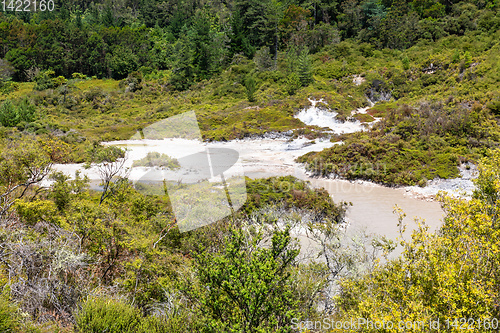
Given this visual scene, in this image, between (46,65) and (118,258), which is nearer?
(118,258)

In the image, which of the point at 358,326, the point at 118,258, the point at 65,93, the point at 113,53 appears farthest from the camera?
the point at 113,53

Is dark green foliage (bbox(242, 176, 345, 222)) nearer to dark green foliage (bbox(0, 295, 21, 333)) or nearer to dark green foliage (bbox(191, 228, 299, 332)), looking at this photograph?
dark green foliage (bbox(191, 228, 299, 332))

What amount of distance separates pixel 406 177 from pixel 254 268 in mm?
17947

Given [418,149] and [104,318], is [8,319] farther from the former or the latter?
[418,149]

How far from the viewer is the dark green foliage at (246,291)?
16.4 feet

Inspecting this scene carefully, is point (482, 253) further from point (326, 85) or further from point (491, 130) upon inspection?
point (326, 85)

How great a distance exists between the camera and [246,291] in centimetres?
491

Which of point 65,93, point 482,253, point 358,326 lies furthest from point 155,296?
point 65,93

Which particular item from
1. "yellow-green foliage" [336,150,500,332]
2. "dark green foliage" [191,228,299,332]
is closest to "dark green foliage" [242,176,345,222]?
"dark green foliage" [191,228,299,332]

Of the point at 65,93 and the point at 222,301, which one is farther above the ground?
the point at 222,301

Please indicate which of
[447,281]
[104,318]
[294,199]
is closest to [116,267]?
[104,318]

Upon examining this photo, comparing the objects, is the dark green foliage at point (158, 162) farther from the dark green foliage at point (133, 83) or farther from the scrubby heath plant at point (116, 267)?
the dark green foliage at point (133, 83)

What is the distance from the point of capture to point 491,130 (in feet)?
71.1

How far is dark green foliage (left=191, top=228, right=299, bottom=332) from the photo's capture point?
5008 millimetres
